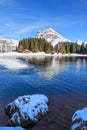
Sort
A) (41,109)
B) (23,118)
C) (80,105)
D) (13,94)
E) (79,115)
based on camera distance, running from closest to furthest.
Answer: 1. (79,115)
2. (23,118)
3. (41,109)
4. (80,105)
5. (13,94)

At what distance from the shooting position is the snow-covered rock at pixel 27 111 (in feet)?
53.0

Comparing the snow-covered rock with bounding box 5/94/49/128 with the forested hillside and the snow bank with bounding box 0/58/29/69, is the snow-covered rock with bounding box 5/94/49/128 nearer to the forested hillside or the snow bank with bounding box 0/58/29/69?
the snow bank with bounding box 0/58/29/69

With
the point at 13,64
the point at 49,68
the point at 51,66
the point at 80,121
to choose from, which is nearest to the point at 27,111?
the point at 80,121

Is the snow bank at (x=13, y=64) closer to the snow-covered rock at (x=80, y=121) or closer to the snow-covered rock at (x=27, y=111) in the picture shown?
the snow-covered rock at (x=27, y=111)

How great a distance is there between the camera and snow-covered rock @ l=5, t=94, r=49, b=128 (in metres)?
16.2

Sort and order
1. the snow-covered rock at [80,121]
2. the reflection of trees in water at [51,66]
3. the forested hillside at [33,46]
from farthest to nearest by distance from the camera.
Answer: the forested hillside at [33,46] → the reflection of trees in water at [51,66] → the snow-covered rock at [80,121]

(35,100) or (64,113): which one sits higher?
(35,100)

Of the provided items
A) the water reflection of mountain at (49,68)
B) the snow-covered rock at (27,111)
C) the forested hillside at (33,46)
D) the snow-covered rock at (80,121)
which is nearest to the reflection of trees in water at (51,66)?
the water reflection of mountain at (49,68)

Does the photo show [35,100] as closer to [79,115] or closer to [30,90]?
[79,115]

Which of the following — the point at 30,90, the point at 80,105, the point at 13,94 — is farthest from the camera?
the point at 30,90

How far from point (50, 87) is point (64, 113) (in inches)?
446

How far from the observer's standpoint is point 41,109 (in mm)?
17781

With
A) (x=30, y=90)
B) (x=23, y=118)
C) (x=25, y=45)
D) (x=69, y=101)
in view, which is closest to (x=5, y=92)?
(x=30, y=90)

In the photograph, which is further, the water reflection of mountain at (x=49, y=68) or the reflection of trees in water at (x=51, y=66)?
the reflection of trees in water at (x=51, y=66)
